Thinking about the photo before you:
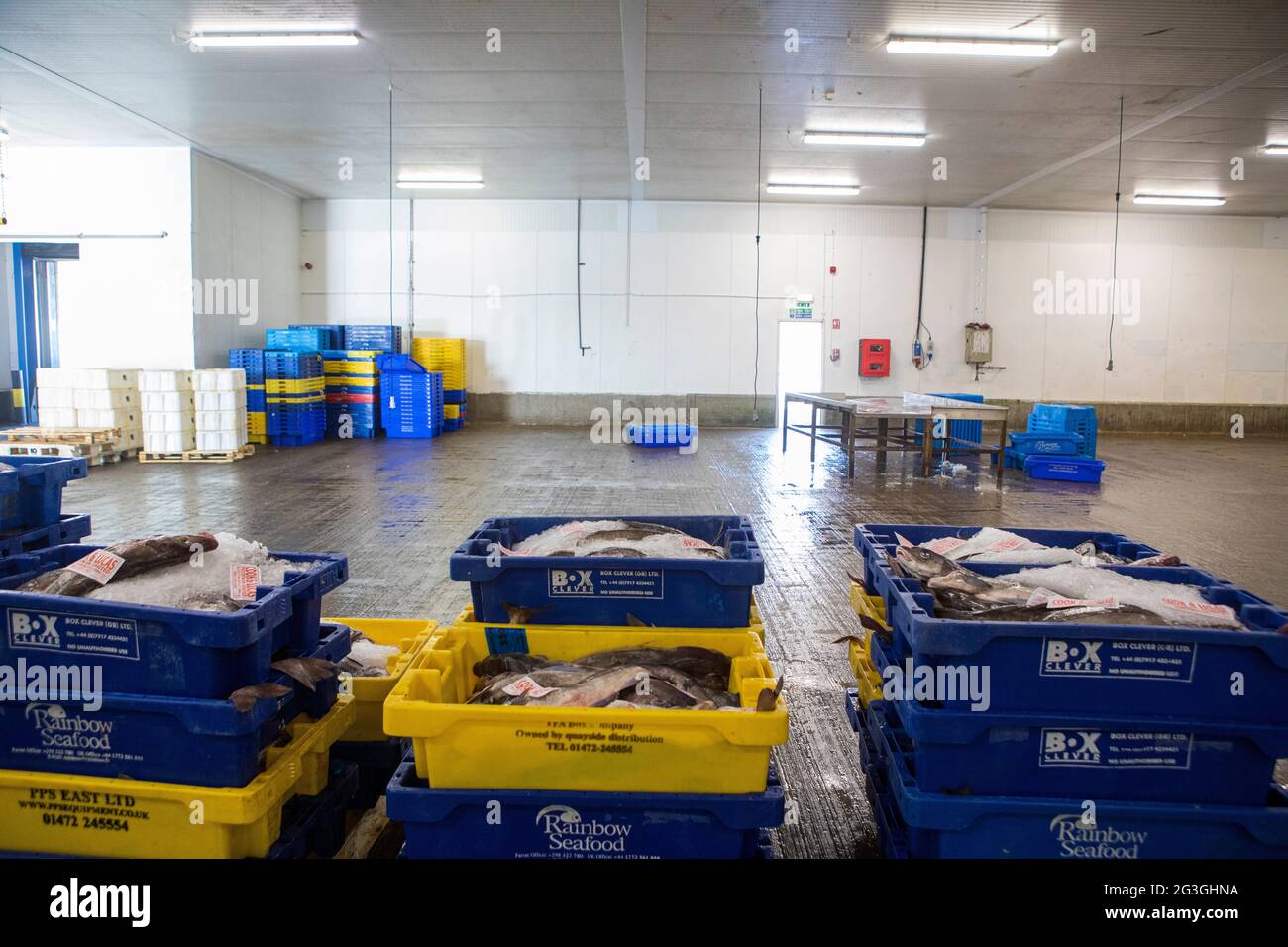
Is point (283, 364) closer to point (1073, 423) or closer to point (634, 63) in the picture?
point (634, 63)

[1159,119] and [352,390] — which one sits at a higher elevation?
[1159,119]

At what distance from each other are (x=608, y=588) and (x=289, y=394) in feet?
36.7

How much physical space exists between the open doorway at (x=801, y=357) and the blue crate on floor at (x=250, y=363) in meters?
8.85

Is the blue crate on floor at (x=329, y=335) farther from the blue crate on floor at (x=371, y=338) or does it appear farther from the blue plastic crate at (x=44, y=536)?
the blue plastic crate at (x=44, y=536)

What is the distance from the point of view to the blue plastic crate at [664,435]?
40.7ft

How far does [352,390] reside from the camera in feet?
44.7

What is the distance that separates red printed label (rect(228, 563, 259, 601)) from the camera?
2.02 metres

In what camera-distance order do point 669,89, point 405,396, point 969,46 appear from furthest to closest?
point 405,396, point 669,89, point 969,46

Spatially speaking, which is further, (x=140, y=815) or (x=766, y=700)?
(x=140, y=815)

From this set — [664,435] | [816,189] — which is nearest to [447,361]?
[664,435]

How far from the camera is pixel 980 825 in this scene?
1.83 meters

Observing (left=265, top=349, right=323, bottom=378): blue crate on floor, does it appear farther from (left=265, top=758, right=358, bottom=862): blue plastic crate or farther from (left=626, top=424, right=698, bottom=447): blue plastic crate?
(left=265, top=758, right=358, bottom=862): blue plastic crate

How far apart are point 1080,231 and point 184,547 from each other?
16.9 m
